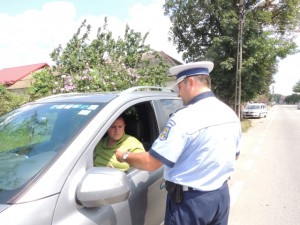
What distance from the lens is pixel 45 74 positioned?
25.4 feet

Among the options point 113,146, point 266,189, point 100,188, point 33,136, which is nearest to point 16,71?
point 266,189

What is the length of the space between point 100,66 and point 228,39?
17.1 meters

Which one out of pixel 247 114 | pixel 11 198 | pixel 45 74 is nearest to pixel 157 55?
pixel 45 74

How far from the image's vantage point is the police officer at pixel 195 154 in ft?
7.04

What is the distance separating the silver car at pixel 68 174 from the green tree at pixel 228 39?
21.1 m

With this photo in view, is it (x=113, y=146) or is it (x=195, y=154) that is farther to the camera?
(x=113, y=146)

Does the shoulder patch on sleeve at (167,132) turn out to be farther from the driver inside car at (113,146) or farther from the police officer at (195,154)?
the driver inside car at (113,146)

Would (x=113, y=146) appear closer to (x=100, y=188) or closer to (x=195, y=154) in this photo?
(x=195, y=154)

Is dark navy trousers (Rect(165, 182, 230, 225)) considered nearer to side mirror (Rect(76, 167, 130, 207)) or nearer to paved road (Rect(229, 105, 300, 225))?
side mirror (Rect(76, 167, 130, 207))

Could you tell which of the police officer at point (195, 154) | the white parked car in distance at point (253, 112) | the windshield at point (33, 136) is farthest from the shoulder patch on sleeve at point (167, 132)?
the white parked car in distance at point (253, 112)

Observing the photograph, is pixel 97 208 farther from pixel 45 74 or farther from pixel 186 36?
pixel 186 36

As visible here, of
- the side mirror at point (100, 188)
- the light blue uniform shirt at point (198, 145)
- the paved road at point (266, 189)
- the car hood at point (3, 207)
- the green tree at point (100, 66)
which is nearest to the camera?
the car hood at point (3, 207)

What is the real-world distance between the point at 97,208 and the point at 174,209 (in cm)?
56

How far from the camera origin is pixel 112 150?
296 centimetres
